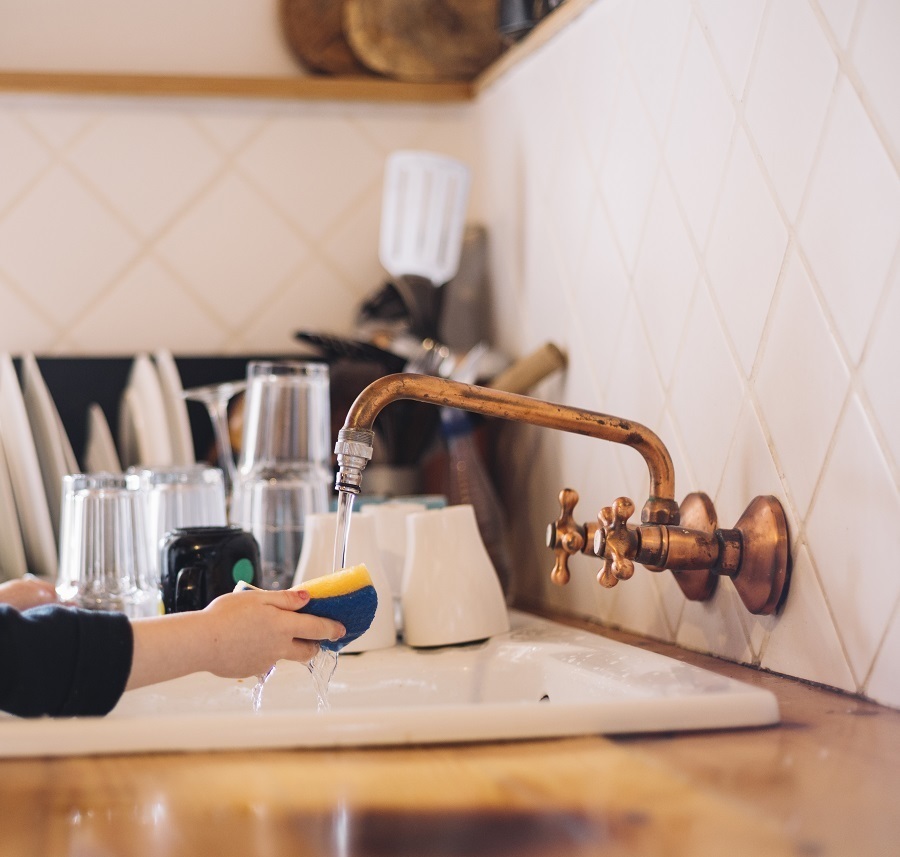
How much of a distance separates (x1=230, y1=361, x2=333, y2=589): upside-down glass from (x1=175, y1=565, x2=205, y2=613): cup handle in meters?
0.23

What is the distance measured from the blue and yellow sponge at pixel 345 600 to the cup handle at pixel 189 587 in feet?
0.73

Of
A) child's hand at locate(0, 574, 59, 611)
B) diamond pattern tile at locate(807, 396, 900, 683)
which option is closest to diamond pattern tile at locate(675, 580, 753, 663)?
diamond pattern tile at locate(807, 396, 900, 683)

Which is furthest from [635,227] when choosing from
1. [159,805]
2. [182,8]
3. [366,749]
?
[182,8]

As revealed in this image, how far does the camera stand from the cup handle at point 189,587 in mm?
995

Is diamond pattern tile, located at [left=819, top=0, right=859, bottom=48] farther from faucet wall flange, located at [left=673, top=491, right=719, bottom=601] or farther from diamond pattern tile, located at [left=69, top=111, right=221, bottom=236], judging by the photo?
diamond pattern tile, located at [left=69, top=111, right=221, bottom=236]

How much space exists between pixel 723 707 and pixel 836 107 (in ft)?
1.39

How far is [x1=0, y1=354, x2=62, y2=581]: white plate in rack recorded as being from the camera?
4.31 ft

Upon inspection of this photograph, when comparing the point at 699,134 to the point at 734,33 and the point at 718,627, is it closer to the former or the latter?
the point at 734,33

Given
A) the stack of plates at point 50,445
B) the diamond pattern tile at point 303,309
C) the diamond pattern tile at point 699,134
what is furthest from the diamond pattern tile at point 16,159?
the diamond pattern tile at point 699,134

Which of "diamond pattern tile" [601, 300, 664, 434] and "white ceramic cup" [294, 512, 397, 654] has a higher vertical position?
"diamond pattern tile" [601, 300, 664, 434]

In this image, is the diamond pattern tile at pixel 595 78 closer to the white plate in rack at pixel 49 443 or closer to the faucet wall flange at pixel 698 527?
the faucet wall flange at pixel 698 527

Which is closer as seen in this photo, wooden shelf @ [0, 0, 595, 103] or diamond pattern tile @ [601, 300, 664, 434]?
diamond pattern tile @ [601, 300, 664, 434]

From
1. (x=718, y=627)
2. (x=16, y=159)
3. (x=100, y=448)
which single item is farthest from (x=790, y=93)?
(x=16, y=159)

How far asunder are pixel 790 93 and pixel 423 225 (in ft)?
2.53
